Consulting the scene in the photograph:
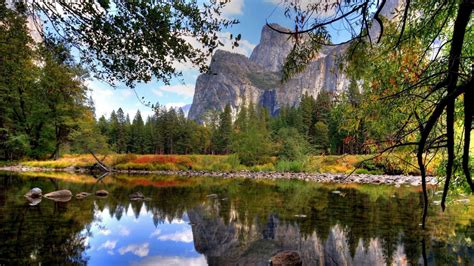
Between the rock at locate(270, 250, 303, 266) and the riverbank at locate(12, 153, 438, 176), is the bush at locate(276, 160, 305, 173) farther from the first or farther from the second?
the rock at locate(270, 250, 303, 266)

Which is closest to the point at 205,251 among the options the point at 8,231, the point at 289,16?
the point at 8,231

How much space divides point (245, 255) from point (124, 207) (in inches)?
280

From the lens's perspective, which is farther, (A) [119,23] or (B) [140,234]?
(B) [140,234]

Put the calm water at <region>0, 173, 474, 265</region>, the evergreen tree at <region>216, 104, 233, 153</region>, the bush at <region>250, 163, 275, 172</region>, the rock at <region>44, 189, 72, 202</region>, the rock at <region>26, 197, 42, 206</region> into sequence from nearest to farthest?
1. the calm water at <region>0, 173, 474, 265</region>
2. the rock at <region>26, 197, 42, 206</region>
3. the rock at <region>44, 189, 72, 202</region>
4. the bush at <region>250, 163, 275, 172</region>
5. the evergreen tree at <region>216, 104, 233, 153</region>

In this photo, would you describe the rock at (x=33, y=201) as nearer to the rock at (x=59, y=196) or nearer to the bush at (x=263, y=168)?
the rock at (x=59, y=196)

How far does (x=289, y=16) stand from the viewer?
8.75 feet

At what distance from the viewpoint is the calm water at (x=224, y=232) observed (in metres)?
7.36

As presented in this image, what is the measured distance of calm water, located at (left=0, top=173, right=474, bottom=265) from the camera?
7355 millimetres

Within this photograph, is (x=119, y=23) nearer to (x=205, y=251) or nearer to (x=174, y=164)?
(x=205, y=251)

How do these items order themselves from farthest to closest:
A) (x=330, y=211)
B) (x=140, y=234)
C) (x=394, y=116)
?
1. (x=330, y=211)
2. (x=140, y=234)
3. (x=394, y=116)

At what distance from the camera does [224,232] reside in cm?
995

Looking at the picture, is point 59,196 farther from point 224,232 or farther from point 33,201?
point 224,232

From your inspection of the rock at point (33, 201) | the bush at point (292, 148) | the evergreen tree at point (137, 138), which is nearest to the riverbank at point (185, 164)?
the bush at point (292, 148)

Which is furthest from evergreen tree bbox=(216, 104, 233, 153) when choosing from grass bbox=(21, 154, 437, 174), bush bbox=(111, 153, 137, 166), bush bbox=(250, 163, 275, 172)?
bush bbox=(111, 153, 137, 166)
